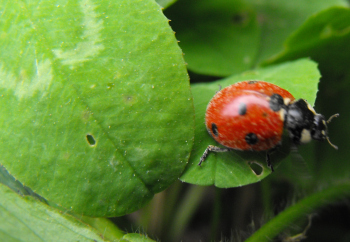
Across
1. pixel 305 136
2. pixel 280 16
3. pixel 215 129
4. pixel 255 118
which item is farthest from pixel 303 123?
pixel 280 16

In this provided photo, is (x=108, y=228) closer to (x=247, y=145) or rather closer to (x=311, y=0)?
(x=247, y=145)

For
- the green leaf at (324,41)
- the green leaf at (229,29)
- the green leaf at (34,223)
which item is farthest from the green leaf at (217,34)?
the green leaf at (34,223)

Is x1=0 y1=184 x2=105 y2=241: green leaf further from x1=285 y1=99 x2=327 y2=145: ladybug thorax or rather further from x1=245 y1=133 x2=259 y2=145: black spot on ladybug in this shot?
x1=285 y1=99 x2=327 y2=145: ladybug thorax

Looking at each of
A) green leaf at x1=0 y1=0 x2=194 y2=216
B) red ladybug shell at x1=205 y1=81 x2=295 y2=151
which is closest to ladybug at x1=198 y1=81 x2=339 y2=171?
Result: red ladybug shell at x1=205 y1=81 x2=295 y2=151

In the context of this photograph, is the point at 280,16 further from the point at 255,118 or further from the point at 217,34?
the point at 255,118

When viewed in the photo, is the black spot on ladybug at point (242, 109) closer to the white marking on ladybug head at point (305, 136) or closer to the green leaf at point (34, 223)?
the white marking on ladybug head at point (305, 136)
